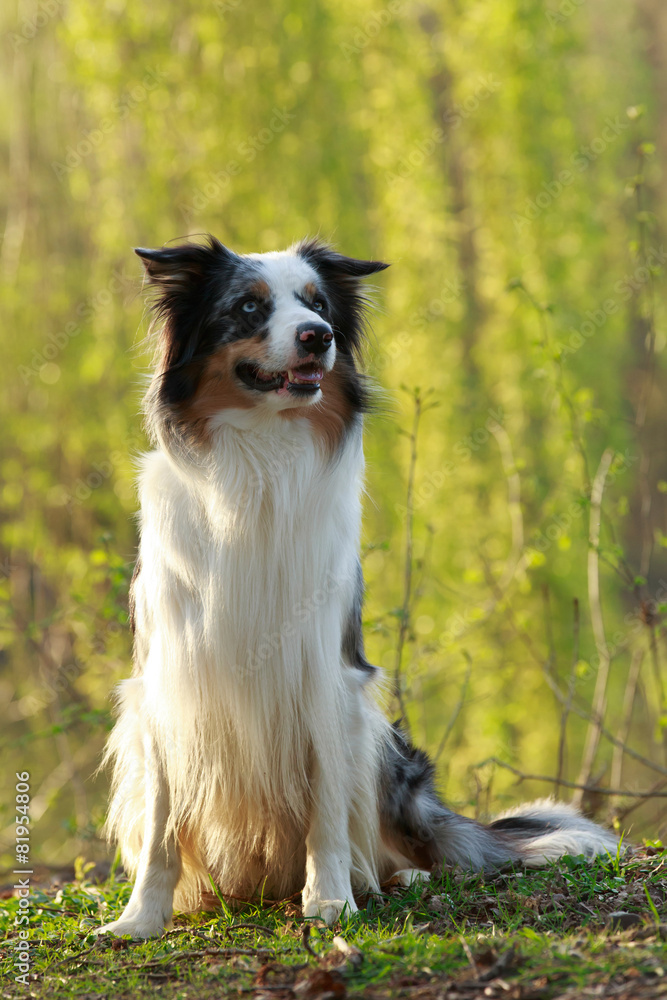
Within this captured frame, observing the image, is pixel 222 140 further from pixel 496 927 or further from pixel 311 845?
pixel 496 927

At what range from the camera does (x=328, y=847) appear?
344 cm

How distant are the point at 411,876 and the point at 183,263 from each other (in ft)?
8.31

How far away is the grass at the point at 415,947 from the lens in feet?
7.99

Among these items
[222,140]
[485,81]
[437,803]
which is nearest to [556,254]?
[485,81]

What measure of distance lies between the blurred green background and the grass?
12.4 feet

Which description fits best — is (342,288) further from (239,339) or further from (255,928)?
(255,928)

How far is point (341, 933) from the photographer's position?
3.05m

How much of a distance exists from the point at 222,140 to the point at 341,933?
649cm

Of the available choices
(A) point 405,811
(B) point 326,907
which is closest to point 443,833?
(A) point 405,811

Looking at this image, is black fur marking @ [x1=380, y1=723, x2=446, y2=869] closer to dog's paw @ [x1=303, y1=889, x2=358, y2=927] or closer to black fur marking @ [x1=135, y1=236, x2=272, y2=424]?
dog's paw @ [x1=303, y1=889, x2=358, y2=927]

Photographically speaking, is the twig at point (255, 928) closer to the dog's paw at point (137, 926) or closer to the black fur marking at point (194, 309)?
the dog's paw at point (137, 926)

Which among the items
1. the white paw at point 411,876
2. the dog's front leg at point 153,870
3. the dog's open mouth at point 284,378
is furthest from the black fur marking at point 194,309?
the white paw at point 411,876

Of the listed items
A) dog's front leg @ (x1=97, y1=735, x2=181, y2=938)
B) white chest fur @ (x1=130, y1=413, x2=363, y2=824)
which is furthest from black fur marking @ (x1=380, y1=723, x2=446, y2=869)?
dog's front leg @ (x1=97, y1=735, x2=181, y2=938)

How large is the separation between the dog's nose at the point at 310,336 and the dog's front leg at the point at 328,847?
1.51 metres
